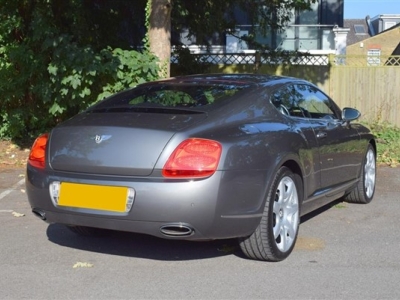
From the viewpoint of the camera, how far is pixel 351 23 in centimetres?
6281

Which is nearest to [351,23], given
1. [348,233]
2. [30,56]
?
[30,56]

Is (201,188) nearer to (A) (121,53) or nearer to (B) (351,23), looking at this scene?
(A) (121,53)

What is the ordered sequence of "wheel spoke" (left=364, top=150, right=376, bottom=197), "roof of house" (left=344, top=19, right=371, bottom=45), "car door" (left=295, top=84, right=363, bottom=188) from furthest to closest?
"roof of house" (left=344, top=19, right=371, bottom=45)
"wheel spoke" (left=364, top=150, right=376, bottom=197)
"car door" (left=295, top=84, right=363, bottom=188)

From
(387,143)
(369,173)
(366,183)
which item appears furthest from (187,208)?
(387,143)

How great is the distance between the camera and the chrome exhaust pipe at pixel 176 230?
4691 mm

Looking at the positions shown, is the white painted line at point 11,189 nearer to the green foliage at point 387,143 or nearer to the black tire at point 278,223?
the black tire at point 278,223

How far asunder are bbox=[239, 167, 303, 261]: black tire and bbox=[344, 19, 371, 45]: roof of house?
52.2 metres

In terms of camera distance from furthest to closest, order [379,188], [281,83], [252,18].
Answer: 1. [252,18]
2. [379,188]
3. [281,83]

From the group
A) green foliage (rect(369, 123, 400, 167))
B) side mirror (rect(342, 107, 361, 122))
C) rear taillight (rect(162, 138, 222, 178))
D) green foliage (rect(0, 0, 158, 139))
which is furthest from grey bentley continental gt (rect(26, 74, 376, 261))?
green foliage (rect(369, 123, 400, 167))

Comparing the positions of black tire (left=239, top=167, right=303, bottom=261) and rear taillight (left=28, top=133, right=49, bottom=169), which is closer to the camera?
black tire (left=239, top=167, right=303, bottom=261)

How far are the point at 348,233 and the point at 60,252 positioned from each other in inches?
102

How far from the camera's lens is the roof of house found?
57.2m

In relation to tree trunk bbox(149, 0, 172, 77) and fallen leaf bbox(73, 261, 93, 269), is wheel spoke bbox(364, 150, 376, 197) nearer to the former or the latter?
fallen leaf bbox(73, 261, 93, 269)

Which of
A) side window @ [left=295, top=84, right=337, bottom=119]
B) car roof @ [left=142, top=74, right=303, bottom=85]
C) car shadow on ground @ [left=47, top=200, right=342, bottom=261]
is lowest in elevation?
car shadow on ground @ [left=47, top=200, right=342, bottom=261]
